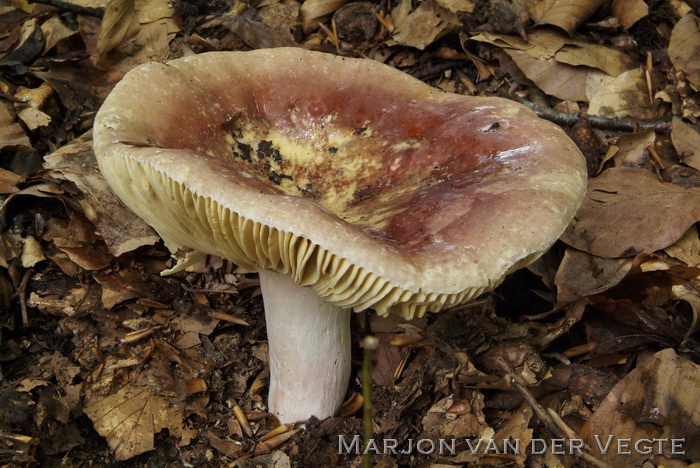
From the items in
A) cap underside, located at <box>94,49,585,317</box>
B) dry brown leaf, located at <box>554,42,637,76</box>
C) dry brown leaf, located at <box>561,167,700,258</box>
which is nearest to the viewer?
cap underside, located at <box>94,49,585,317</box>

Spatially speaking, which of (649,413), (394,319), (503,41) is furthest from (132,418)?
(503,41)

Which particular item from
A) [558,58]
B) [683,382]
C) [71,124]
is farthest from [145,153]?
[558,58]

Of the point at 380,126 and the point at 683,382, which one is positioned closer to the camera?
the point at 683,382

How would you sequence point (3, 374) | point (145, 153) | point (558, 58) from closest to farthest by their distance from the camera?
point (145, 153) < point (3, 374) < point (558, 58)

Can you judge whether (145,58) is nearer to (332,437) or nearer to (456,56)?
(456,56)

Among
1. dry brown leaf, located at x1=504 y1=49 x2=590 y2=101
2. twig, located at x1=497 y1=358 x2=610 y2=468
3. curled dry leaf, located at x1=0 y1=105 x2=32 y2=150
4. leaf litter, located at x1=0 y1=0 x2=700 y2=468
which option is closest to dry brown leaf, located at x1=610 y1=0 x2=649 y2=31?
leaf litter, located at x1=0 y1=0 x2=700 y2=468

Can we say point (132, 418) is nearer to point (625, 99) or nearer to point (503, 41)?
point (503, 41)

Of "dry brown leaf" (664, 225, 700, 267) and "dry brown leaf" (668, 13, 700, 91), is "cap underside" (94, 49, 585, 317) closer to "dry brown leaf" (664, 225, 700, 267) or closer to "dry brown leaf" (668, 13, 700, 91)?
"dry brown leaf" (664, 225, 700, 267)
